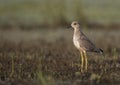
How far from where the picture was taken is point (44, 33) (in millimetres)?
15234

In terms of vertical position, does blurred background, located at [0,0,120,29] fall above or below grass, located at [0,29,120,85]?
above

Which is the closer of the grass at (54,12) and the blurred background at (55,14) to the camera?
the blurred background at (55,14)

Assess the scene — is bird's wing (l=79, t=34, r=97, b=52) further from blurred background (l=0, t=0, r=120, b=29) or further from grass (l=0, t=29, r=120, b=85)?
blurred background (l=0, t=0, r=120, b=29)

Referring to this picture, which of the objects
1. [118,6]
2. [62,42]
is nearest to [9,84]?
[62,42]

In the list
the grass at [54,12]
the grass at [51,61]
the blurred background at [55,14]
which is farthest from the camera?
the grass at [54,12]

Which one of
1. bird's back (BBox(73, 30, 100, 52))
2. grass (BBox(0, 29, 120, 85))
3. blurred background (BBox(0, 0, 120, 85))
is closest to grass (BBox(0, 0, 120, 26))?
blurred background (BBox(0, 0, 120, 85))

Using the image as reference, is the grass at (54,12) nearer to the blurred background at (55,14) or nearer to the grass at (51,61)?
the blurred background at (55,14)

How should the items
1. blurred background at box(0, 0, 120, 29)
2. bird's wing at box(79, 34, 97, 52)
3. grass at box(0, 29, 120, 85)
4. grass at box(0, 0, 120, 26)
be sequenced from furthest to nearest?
grass at box(0, 0, 120, 26), blurred background at box(0, 0, 120, 29), bird's wing at box(79, 34, 97, 52), grass at box(0, 29, 120, 85)

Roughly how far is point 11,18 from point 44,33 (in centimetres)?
213

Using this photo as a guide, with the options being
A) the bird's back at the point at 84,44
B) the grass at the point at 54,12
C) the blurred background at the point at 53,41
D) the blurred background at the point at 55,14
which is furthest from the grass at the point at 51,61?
the grass at the point at 54,12

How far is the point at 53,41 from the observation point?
548 inches

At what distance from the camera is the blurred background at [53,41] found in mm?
9430

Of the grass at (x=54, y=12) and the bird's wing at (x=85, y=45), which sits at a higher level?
the grass at (x=54, y=12)

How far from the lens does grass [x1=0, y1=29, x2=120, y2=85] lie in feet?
30.2
